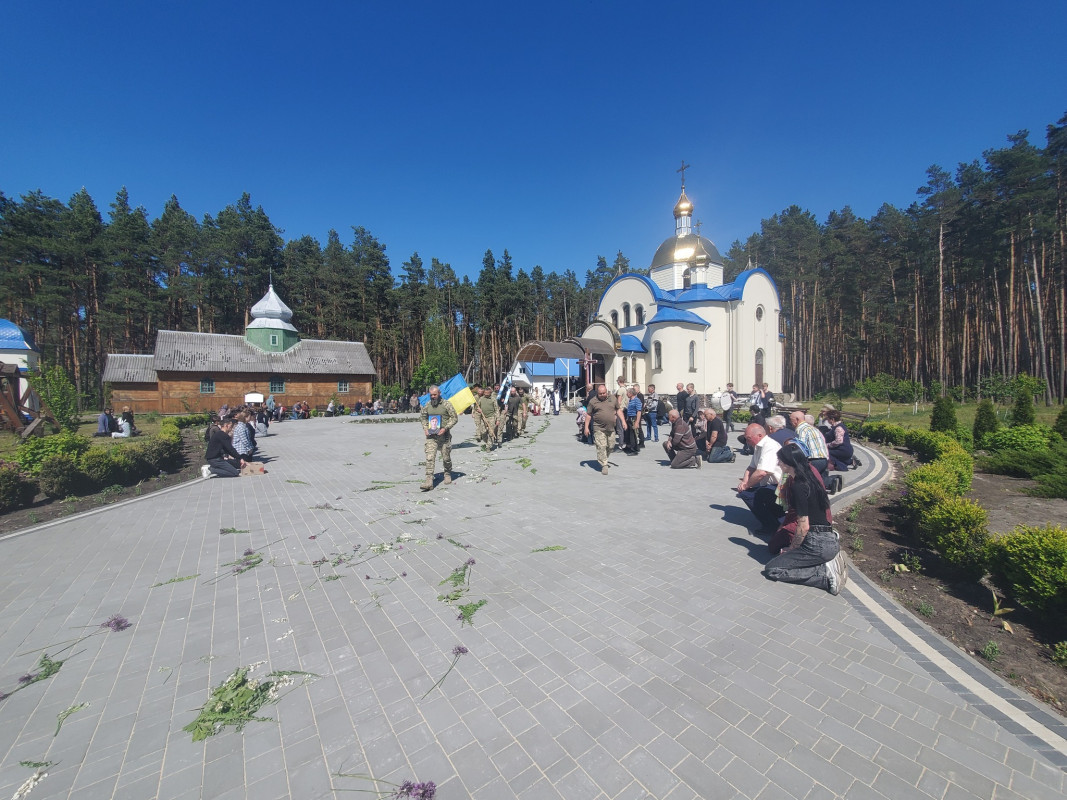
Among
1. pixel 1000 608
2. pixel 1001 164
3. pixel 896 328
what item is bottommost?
pixel 1000 608

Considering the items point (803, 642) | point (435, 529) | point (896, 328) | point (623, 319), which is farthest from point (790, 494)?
point (896, 328)

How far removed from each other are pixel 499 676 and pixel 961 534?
5169 mm

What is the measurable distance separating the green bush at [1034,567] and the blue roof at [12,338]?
139 ft

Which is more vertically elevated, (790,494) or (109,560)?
(790,494)

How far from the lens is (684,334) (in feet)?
112

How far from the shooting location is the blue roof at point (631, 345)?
34875 millimetres

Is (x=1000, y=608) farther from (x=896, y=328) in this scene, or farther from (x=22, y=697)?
(x=896, y=328)

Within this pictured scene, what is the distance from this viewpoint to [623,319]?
38.1m

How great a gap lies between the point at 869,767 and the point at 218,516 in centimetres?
891

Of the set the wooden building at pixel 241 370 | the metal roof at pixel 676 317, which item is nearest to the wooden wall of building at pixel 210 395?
the wooden building at pixel 241 370

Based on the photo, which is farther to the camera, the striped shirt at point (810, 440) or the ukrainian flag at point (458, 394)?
the ukrainian flag at point (458, 394)

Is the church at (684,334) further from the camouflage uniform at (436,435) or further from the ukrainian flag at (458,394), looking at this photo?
the camouflage uniform at (436,435)

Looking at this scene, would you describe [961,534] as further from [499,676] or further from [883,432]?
[883,432]

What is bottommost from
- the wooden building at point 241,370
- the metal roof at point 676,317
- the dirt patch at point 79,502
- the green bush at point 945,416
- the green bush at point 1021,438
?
the dirt patch at point 79,502
